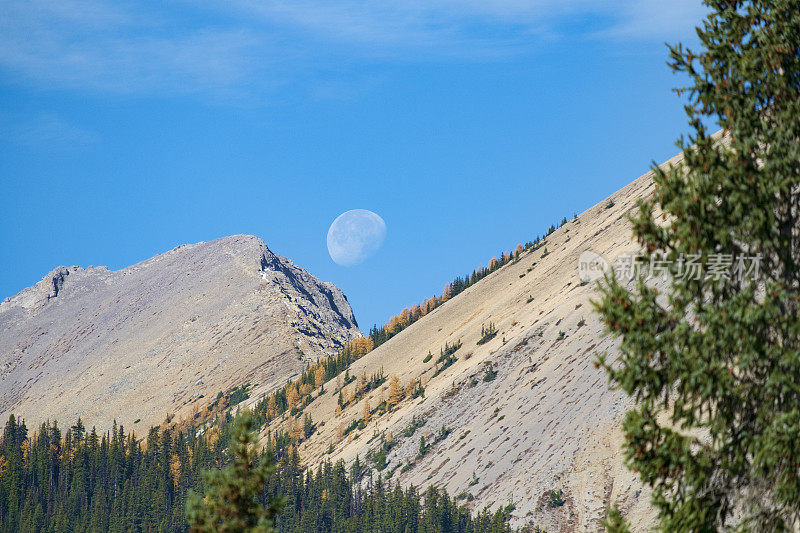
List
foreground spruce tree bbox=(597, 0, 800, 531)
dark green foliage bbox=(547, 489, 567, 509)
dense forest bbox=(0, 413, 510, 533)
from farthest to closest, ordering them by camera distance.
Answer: dense forest bbox=(0, 413, 510, 533) < dark green foliage bbox=(547, 489, 567, 509) < foreground spruce tree bbox=(597, 0, 800, 531)

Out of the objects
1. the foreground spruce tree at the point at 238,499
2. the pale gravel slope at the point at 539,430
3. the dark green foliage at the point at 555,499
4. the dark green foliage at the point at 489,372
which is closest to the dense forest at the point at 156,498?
the pale gravel slope at the point at 539,430

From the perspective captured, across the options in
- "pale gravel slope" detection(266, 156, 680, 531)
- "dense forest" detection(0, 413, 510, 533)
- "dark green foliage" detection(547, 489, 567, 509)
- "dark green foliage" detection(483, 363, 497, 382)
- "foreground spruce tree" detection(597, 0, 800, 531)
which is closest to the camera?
"foreground spruce tree" detection(597, 0, 800, 531)

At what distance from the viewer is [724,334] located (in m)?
14.9

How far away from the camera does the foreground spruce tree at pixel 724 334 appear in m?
14.8

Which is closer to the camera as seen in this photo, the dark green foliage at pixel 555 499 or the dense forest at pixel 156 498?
the dark green foliage at pixel 555 499

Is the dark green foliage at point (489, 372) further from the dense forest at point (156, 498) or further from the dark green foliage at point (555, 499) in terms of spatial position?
the dark green foliage at point (555, 499)

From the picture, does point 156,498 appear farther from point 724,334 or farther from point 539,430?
point 724,334

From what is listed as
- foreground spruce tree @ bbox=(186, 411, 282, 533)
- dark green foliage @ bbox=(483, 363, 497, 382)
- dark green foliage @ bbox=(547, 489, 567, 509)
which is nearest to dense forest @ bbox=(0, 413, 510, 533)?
dark green foliage @ bbox=(547, 489, 567, 509)

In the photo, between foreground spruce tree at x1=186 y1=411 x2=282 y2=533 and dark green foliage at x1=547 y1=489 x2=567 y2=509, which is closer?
foreground spruce tree at x1=186 y1=411 x2=282 y2=533

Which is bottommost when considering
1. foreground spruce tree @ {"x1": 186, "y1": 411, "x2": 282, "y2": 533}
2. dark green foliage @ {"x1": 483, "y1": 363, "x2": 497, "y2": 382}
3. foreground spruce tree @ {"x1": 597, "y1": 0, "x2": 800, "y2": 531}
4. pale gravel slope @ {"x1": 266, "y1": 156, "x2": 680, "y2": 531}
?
foreground spruce tree @ {"x1": 597, "y1": 0, "x2": 800, "y2": 531}

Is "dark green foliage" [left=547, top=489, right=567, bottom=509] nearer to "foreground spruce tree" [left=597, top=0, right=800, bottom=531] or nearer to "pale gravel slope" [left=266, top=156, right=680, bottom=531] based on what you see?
"pale gravel slope" [left=266, top=156, right=680, bottom=531]

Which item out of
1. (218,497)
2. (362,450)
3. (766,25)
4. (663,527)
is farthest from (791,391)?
(362,450)

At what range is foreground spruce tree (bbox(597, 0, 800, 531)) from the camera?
48.7ft

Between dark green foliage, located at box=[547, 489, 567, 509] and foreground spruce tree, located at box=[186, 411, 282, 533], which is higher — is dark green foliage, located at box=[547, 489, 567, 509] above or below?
above
